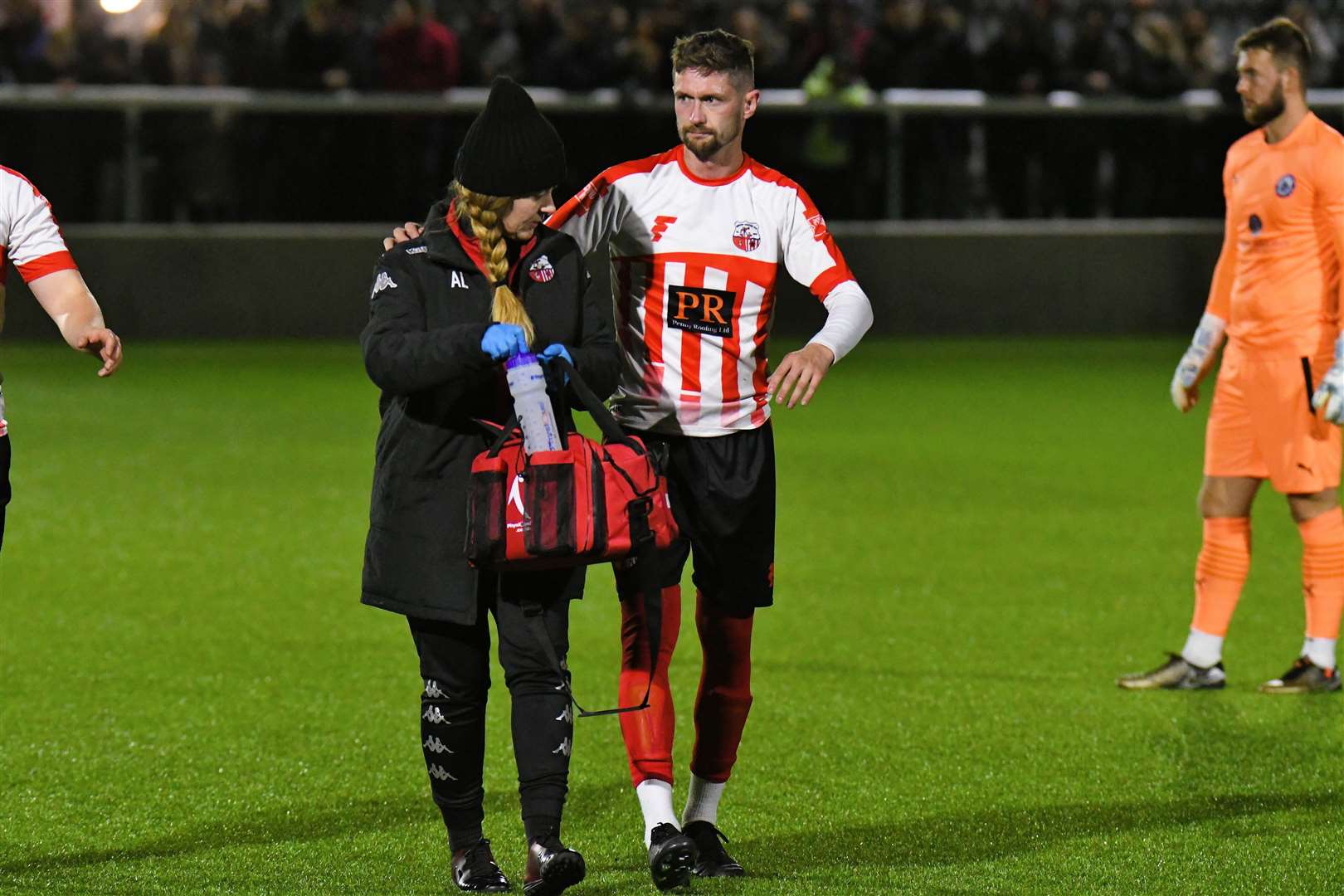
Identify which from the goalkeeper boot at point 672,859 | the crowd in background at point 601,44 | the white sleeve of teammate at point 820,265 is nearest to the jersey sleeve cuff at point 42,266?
the white sleeve of teammate at point 820,265

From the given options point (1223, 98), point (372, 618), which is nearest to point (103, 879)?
point (372, 618)

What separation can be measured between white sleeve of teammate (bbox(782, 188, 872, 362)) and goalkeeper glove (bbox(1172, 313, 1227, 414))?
235 cm

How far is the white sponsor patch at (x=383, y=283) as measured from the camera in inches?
177

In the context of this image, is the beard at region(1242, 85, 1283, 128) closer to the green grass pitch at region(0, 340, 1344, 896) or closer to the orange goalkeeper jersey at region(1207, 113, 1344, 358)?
the orange goalkeeper jersey at region(1207, 113, 1344, 358)

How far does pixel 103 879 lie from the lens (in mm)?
4777

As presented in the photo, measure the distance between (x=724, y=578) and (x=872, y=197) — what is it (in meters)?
14.7

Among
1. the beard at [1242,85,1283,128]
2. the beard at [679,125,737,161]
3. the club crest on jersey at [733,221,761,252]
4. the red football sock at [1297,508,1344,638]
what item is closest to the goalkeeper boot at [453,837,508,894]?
the club crest on jersey at [733,221,761,252]

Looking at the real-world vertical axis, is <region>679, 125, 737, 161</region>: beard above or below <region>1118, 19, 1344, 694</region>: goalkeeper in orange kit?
above

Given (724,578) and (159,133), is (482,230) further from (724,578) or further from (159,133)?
(159,133)

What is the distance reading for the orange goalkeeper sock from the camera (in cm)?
705

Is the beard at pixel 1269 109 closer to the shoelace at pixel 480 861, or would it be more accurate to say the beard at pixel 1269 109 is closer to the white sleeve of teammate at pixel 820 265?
the white sleeve of teammate at pixel 820 265

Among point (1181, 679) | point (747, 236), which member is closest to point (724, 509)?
point (747, 236)

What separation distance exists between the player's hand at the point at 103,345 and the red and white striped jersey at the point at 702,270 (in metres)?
1.08

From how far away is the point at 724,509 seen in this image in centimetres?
503
